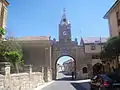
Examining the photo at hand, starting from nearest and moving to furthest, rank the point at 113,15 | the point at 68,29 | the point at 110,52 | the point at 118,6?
the point at 110,52 < the point at 118,6 < the point at 113,15 < the point at 68,29

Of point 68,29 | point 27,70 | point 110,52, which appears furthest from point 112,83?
point 68,29

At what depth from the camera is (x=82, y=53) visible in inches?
1719

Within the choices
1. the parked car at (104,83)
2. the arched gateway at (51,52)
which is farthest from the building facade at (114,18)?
the parked car at (104,83)

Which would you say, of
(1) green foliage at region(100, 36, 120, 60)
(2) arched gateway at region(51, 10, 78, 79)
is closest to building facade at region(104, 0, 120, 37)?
(1) green foliage at region(100, 36, 120, 60)

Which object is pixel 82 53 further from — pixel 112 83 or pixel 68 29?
pixel 112 83

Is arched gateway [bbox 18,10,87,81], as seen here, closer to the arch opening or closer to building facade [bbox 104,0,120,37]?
the arch opening

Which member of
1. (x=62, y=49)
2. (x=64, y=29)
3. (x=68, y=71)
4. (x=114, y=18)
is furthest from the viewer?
(x=68, y=71)

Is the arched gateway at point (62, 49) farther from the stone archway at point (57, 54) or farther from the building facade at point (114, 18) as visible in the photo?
the building facade at point (114, 18)

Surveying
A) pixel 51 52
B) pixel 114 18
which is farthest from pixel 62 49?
pixel 114 18

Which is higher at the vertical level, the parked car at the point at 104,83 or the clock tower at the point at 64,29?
the clock tower at the point at 64,29

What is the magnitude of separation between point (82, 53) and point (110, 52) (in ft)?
56.8

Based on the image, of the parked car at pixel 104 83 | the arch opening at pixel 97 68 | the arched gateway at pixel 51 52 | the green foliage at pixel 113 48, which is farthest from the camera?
the arch opening at pixel 97 68

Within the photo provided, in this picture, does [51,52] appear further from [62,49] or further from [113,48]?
[113,48]

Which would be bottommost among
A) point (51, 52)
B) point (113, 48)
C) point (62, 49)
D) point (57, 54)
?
point (113, 48)
